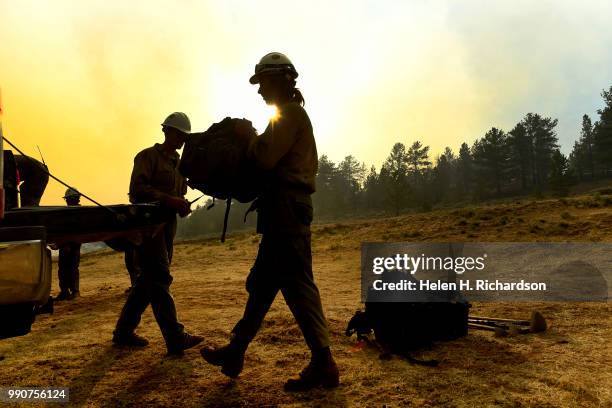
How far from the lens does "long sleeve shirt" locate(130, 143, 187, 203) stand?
14.3 feet

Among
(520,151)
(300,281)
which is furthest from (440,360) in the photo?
(520,151)

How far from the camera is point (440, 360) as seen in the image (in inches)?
156

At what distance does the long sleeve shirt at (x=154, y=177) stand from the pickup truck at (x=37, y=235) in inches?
18.0

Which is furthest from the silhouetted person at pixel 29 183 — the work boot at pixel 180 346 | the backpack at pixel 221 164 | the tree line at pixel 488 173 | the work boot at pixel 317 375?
the tree line at pixel 488 173

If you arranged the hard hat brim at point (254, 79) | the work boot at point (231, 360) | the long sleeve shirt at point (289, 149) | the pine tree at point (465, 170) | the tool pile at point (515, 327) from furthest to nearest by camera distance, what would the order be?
the pine tree at point (465, 170)
the tool pile at point (515, 327)
the hard hat brim at point (254, 79)
the work boot at point (231, 360)
the long sleeve shirt at point (289, 149)

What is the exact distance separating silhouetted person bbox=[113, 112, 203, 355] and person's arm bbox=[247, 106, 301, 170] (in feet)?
3.89

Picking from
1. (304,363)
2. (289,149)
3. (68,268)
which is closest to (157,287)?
(304,363)

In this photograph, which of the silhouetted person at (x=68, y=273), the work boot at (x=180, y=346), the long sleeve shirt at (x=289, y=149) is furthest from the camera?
the silhouetted person at (x=68, y=273)

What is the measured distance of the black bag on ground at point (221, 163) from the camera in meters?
3.31

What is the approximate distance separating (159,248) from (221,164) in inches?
59.1

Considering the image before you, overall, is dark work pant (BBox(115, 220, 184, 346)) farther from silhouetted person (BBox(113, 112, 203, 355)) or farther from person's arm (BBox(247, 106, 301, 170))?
person's arm (BBox(247, 106, 301, 170))

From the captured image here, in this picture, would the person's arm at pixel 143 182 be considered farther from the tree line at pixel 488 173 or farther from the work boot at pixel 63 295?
the tree line at pixel 488 173

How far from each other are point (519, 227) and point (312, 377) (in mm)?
15180

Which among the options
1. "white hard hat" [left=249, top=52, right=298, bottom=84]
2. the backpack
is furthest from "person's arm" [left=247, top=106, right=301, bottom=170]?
"white hard hat" [left=249, top=52, right=298, bottom=84]
